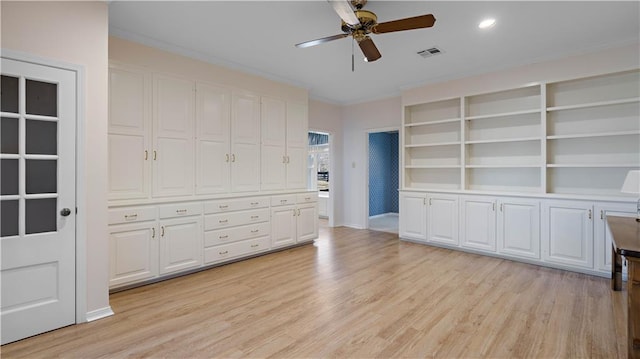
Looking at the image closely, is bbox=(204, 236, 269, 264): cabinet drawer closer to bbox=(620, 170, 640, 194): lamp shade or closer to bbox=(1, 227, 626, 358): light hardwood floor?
bbox=(1, 227, 626, 358): light hardwood floor

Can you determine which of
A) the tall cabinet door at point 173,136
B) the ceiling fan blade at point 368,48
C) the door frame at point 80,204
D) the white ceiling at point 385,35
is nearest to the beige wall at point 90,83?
the door frame at point 80,204

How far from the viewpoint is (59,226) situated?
2.36 metres

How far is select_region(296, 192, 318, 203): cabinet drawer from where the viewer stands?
16.2 feet

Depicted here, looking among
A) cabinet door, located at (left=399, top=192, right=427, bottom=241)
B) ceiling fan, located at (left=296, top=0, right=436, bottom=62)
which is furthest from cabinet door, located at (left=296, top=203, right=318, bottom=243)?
ceiling fan, located at (left=296, top=0, right=436, bottom=62)

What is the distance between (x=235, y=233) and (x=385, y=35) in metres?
3.02

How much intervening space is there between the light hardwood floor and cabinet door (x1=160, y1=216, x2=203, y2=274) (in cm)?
18

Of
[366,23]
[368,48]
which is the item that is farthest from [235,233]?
[366,23]

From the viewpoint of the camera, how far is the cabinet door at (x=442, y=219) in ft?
15.7

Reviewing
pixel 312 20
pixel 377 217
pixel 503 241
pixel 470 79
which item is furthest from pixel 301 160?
pixel 377 217

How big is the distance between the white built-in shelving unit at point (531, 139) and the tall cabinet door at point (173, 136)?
3543mm

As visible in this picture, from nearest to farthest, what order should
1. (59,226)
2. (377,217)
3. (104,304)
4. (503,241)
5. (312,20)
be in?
(59,226), (104,304), (312,20), (503,241), (377,217)

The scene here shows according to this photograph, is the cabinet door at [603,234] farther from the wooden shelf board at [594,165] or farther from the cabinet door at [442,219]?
the cabinet door at [442,219]

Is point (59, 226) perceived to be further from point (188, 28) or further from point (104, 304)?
point (188, 28)

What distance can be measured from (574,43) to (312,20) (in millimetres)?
3087
